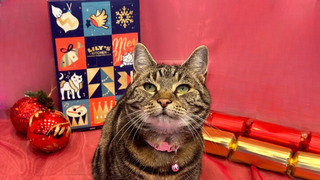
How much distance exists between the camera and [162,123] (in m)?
0.70

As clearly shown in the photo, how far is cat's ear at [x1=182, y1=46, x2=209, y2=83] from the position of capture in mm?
778

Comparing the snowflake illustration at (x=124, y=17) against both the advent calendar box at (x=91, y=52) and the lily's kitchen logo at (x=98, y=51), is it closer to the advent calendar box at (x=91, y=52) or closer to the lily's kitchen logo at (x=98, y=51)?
the advent calendar box at (x=91, y=52)

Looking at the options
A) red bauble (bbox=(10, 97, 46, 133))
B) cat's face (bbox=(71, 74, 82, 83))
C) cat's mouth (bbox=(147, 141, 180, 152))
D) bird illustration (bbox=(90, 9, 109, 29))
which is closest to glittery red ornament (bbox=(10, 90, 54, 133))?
red bauble (bbox=(10, 97, 46, 133))

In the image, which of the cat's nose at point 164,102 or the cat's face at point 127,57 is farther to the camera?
the cat's face at point 127,57

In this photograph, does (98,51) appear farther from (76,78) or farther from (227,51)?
(227,51)

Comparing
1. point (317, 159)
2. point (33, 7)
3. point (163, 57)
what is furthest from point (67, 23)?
point (317, 159)

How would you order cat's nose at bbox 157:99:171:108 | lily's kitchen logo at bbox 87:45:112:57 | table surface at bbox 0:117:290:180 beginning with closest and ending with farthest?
cat's nose at bbox 157:99:171:108 < table surface at bbox 0:117:290:180 < lily's kitchen logo at bbox 87:45:112:57

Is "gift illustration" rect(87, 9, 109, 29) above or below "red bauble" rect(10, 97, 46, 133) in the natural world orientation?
above

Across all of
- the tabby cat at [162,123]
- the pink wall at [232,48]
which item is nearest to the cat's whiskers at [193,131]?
the tabby cat at [162,123]

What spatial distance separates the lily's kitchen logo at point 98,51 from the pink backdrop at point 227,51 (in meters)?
0.18

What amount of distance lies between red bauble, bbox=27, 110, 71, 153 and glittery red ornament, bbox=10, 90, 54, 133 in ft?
0.16

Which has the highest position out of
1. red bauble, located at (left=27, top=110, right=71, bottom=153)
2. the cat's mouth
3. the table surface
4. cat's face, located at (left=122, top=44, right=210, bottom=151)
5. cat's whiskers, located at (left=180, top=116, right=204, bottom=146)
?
cat's face, located at (left=122, top=44, right=210, bottom=151)

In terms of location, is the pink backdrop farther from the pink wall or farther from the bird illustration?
the bird illustration

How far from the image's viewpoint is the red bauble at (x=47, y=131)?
1.07m
